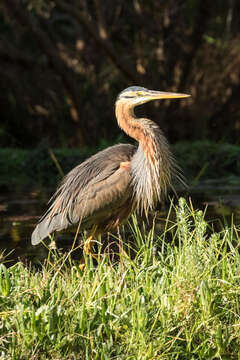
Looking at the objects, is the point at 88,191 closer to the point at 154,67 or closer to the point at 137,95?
the point at 137,95

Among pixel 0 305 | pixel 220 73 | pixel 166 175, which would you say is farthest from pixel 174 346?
pixel 220 73

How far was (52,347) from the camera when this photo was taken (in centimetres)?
336

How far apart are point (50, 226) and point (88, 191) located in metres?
0.47

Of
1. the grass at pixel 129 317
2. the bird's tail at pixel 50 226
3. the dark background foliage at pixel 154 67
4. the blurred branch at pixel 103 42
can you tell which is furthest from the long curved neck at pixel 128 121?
the dark background foliage at pixel 154 67

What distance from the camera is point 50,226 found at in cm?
571

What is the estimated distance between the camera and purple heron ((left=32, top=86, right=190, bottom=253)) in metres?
5.64

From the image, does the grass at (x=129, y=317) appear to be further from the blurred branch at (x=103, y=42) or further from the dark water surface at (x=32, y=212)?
the blurred branch at (x=103, y=42)

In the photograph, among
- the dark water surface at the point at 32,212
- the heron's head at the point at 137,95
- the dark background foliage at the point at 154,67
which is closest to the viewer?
the heron's head at the point at 137,95

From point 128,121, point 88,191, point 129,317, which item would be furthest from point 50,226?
point 129,317

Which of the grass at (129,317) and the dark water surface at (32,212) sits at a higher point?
the grass at (129,317)

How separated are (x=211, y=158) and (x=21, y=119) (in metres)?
6.26

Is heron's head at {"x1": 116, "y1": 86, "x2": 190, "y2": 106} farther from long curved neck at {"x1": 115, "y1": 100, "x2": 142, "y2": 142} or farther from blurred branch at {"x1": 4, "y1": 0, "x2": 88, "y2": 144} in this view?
blurred branch at {"x1": 4, "y1": 0, "x2": 88, "y2": 144}

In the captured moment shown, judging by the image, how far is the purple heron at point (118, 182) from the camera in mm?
5637

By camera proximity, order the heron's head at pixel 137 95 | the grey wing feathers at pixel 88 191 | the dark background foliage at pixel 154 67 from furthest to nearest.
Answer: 1. the dark background foliage at pixel 154 67
2. the heron's head at pixel 137 95
3. the grey wing feathers at pixel 88 191
